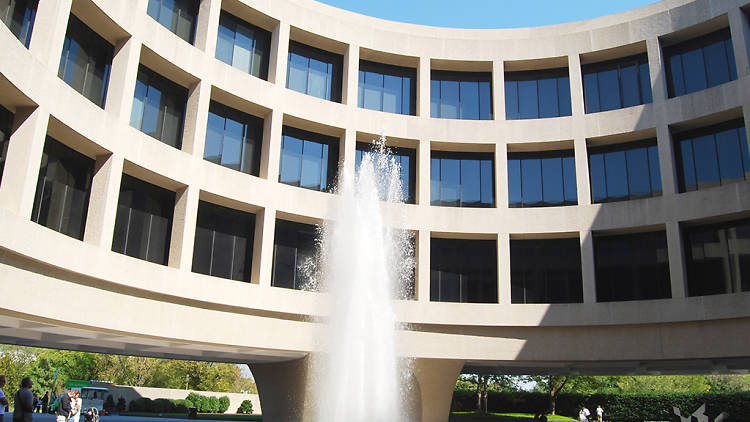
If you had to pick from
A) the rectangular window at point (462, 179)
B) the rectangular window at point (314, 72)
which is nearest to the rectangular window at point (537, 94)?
the rectangular window at point (462, 179)

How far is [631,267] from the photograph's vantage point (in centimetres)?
2622

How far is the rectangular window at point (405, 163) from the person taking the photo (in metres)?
28.1

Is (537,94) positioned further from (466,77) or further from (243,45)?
(243,45)

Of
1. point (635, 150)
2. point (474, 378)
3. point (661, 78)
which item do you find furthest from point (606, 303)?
point (474, 378)

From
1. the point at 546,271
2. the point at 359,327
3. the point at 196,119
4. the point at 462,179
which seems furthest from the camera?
the point at 462,179

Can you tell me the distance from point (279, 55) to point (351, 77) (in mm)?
3188

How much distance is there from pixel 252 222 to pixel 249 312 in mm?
3978

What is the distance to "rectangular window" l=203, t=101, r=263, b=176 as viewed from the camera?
25.4 m

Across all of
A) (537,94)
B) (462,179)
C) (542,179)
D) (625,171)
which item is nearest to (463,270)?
(462,179)

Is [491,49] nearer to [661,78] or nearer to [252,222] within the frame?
[661,78]

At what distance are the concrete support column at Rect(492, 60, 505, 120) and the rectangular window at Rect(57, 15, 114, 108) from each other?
15.7 metres

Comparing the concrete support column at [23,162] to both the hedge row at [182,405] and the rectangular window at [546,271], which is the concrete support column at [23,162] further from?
the hedge row at [182,405]

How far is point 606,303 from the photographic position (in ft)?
80.9

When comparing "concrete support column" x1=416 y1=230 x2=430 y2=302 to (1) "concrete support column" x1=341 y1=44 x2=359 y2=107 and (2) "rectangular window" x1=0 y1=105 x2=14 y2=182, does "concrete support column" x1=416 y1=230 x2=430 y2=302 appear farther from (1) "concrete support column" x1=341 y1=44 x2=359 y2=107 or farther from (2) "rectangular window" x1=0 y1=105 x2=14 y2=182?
(2) "rectangular window" x1=0 y1=105 x2=14 y2=182
